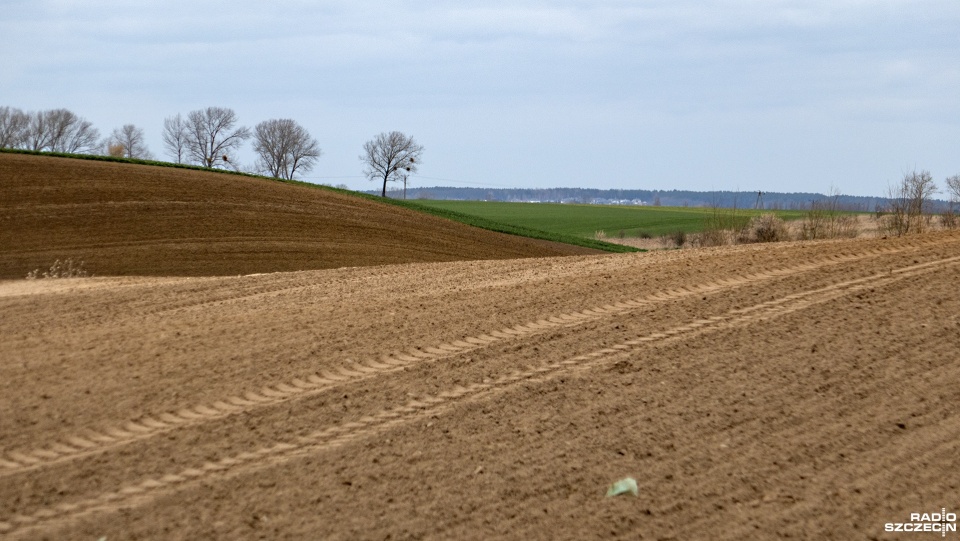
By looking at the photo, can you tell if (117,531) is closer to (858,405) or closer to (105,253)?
(858,405)

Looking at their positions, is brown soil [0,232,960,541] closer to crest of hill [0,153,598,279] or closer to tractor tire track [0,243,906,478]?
tractor tire track [0,243,906,478]

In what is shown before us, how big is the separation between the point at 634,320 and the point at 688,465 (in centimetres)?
433

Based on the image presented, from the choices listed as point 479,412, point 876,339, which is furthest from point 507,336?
point 876,339

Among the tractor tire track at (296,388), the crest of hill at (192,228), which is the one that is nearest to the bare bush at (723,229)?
the crest of hill at (192,228)

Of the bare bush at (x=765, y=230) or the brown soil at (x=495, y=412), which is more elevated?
the bare bush at (x=765, y=230)

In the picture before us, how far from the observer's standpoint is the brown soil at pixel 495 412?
611 centimetres

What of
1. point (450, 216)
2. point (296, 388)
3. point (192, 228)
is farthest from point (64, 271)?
point (450, 216)

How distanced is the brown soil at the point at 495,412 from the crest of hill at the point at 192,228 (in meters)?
16.5

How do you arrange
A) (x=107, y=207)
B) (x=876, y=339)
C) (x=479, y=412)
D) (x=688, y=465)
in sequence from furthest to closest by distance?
(x=107, y=207) → (x=876, y=339) → (x=479, y=412) → (x=688, y=465)

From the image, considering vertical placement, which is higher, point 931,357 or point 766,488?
point 931,357

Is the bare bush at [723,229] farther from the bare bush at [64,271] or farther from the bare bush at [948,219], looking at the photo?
the bare bush at [64,271]

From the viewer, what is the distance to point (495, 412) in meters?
8.08

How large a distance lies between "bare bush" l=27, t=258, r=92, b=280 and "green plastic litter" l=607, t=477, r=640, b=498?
22.7 metres

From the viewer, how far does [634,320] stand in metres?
11.2
